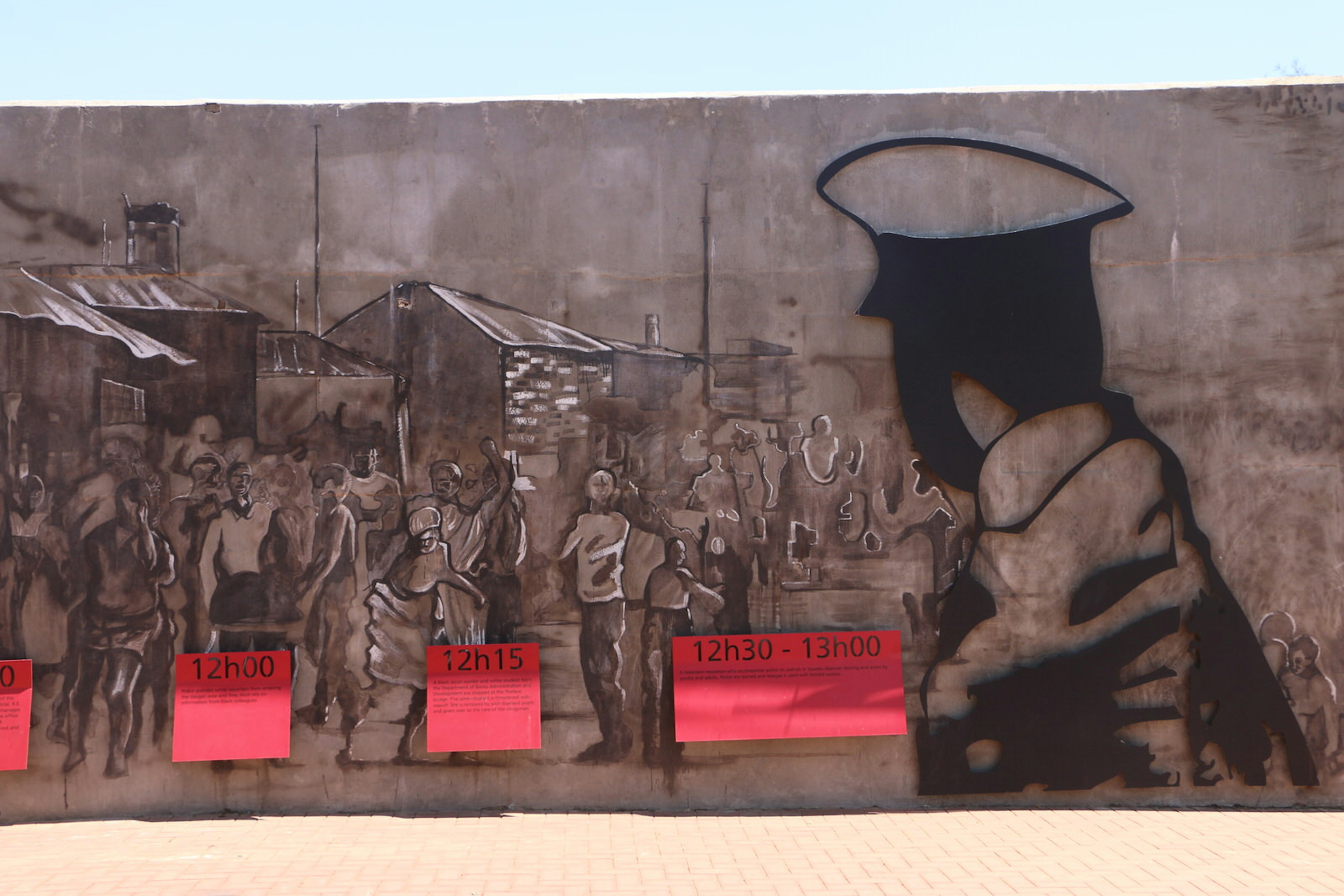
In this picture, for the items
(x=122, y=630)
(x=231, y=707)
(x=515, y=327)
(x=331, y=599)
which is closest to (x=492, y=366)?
(x=515, y=327)

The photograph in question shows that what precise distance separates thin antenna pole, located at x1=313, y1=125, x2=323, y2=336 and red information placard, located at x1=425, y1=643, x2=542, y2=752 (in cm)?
229

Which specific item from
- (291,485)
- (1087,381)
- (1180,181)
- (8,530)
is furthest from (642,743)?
(1180,181)

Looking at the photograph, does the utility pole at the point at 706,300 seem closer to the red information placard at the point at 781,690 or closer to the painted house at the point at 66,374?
the red information placard at the point at 781,690

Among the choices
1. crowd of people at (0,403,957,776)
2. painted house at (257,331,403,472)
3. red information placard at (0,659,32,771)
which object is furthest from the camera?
painted house at (257,331,403,472)

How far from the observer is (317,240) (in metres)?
6.82

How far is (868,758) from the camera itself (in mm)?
6742

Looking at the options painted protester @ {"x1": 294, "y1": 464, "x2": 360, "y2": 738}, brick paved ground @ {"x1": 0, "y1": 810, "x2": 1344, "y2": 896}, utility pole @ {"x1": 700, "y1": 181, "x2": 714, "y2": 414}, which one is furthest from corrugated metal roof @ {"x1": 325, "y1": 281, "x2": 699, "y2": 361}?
brick paved ground @ {"x1": 0, "y1": 810, "x2": 1344, "y2": 896}

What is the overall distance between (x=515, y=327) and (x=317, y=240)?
56.1 inches

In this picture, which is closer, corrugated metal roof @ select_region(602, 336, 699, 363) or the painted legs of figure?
the painted legs of figure

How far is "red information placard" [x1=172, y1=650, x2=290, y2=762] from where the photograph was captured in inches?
259

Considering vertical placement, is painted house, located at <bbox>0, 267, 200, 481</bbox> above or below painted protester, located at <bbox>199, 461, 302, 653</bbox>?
above

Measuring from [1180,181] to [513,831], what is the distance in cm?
599

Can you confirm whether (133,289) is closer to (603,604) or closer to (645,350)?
(645,350)

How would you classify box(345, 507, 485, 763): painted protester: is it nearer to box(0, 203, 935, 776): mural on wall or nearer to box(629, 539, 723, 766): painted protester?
box(0, 203, 935, 776): mural on wall
